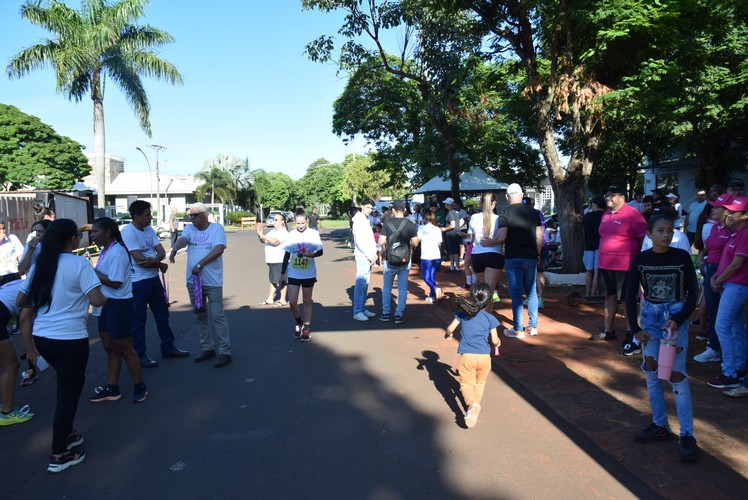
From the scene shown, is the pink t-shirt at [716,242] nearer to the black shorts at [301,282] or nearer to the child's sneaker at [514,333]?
the child's sneaker at [514,333]

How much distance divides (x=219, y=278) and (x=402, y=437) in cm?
306

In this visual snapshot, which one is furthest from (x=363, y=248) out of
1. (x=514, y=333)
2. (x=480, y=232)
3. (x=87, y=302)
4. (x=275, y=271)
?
(x=87, y=302)

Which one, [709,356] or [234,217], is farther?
[234,217]

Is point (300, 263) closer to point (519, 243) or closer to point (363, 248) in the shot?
point (363, 248)

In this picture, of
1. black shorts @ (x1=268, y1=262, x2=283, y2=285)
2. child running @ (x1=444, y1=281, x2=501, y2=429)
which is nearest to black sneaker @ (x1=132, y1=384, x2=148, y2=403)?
child running @ (x1=444, y1=281, x2=501, y2=429)

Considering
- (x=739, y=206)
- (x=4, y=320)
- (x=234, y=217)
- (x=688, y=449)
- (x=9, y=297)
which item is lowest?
(x=688, y=449)

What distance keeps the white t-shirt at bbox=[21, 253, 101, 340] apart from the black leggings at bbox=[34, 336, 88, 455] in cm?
6

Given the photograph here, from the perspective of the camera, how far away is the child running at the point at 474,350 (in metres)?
4.53

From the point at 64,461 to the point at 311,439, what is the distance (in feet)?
5.70

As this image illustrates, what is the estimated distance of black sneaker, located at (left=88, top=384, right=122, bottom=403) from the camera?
17.0 feet

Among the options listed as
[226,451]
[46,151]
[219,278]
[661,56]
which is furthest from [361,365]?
[46,151]

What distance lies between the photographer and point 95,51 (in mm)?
25844

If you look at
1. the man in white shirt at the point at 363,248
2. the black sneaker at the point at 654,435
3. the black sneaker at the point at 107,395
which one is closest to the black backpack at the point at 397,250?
the man in white shirt at the point at 363,248

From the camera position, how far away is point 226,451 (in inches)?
159
